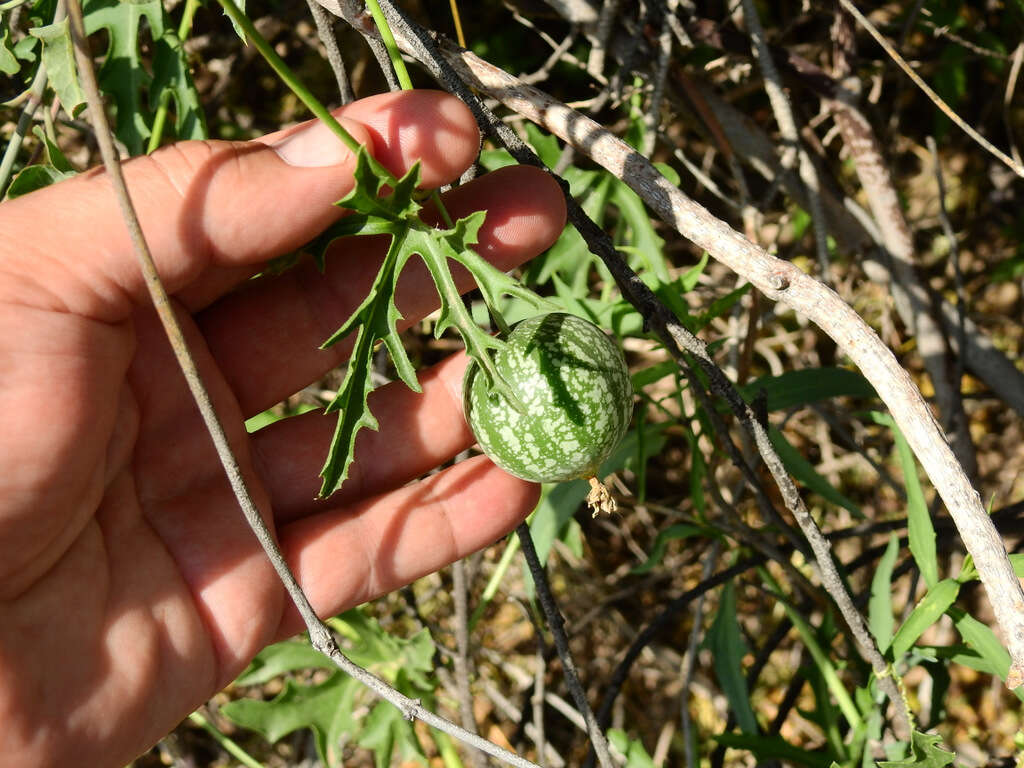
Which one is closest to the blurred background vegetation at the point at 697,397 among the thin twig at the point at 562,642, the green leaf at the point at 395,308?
the thin twig at the point at 562,642

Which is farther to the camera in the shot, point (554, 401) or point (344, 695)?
point (344, 695)

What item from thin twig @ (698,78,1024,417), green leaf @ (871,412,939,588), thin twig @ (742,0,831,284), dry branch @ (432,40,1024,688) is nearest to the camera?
dry branch @ (432,40,1024,688)

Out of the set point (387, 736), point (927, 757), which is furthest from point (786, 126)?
point (387, 736)

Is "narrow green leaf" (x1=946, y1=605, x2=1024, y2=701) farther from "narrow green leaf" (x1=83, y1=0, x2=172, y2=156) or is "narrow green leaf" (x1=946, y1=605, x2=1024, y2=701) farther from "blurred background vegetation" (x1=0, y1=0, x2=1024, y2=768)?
"narrow green leaf" (x1=83, y1=0, x2=172, y2=156)

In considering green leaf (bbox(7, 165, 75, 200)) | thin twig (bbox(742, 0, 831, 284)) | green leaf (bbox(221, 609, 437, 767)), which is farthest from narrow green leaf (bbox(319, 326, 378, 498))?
thin twig (bbox(742, 0, 831, 284))

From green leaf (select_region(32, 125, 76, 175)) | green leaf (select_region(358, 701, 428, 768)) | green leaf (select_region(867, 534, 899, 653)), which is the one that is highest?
green leaf (select_region(32, 125, 76, 175))

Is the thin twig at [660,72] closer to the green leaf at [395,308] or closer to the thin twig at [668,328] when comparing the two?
the thin twig at [668,328]

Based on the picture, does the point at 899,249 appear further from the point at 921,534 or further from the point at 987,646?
the point at 987,646
